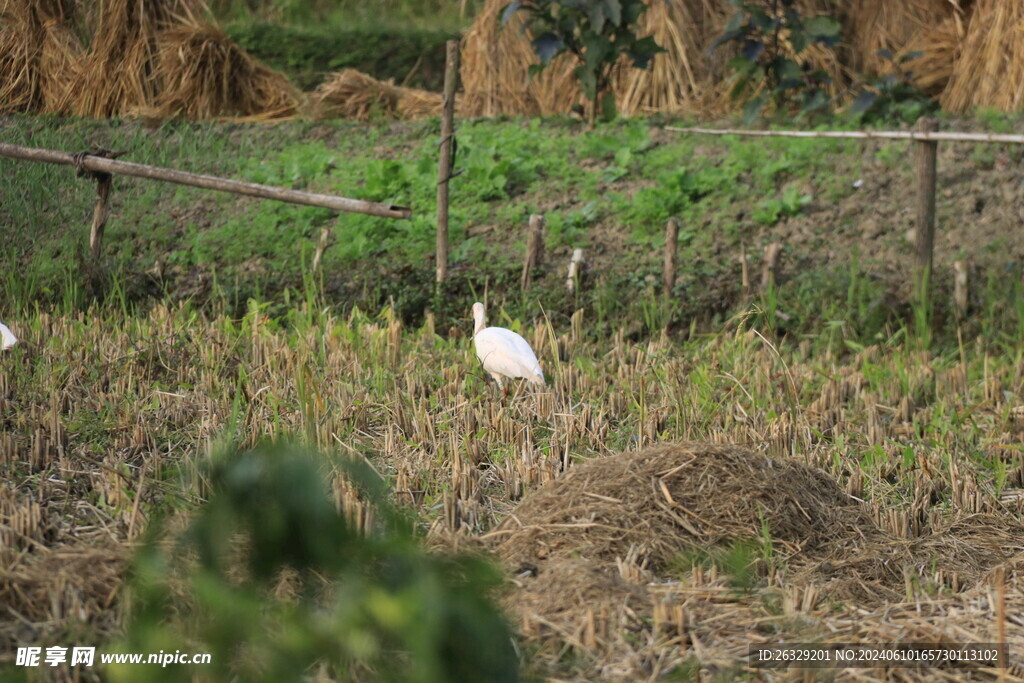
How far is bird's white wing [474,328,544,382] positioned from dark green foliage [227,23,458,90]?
6.35 metres

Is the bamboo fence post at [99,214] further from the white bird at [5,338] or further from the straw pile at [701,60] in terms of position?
the straw pile at [701,60]

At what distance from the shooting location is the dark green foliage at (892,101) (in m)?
7.30

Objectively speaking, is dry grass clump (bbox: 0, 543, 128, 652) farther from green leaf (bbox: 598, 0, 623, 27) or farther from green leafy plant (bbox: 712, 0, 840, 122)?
green leafy plant (bbox: 712, 0, 840, 122)

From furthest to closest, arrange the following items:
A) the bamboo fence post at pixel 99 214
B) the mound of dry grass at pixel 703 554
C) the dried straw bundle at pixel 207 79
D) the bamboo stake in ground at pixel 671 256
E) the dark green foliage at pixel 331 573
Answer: the bamboo stake in ground at pixel 671 256 < the dried straw bundle at pixel 207 79 < the bamboo fence post at pixel 99 214 < the mound of dry grass at pixel 703 554 < the dark green foliage at pixel 331 573

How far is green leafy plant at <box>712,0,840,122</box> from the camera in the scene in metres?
7.29

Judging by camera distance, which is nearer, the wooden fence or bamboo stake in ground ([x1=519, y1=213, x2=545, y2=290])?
the wooden fence

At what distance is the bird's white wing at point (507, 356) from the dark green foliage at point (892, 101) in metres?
4.55

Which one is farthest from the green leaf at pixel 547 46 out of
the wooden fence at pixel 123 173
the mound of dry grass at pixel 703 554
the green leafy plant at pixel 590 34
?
the mound of dry grass at pixel 703 554

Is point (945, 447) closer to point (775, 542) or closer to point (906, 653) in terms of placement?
point (775, 542)

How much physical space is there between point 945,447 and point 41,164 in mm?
3380

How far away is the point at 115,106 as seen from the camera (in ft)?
13.7

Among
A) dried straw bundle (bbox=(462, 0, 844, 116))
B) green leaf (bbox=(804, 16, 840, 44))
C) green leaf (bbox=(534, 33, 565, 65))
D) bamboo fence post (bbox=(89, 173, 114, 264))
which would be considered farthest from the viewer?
dried straw bundle (bbox=(462, 0, 844, 116))

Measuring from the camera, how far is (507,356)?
Answer: 3713mm

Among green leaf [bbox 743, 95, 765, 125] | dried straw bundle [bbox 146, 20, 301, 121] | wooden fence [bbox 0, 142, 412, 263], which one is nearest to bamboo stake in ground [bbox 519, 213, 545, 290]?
wooden fence [bbox 0, 142, 412, 263]
